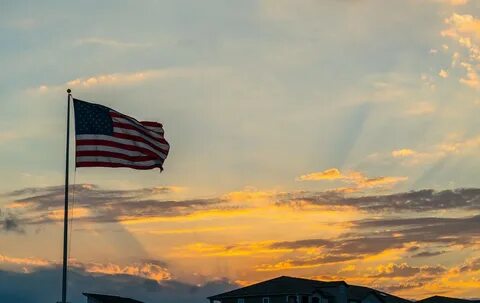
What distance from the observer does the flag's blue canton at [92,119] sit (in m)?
39.4

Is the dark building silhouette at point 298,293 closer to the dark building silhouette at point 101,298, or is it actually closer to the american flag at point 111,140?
Answer: the dark building silhouette at point 101,298

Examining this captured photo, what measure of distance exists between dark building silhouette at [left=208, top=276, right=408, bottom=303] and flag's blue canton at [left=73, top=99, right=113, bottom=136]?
68.9 meters

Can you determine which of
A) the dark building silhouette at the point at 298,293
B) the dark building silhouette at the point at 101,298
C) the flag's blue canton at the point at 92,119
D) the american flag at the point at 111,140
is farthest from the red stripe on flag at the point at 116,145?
the dark building silhouette at the point at 298,293

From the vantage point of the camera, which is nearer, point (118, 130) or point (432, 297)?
point (118, 130)

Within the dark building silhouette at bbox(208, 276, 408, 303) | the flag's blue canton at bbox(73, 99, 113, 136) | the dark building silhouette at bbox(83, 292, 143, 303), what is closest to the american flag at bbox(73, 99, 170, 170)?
the flag's blue canton at bbox(73, 99, 113, 136)

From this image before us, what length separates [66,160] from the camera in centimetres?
3891


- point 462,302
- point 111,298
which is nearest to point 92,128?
point 111,298

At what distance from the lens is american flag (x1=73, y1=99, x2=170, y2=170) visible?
128ft

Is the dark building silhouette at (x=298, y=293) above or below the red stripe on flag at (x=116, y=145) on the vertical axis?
above

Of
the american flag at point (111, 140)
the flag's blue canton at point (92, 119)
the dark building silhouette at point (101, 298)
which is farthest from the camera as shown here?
the dark building silhouette at point (101, 298)

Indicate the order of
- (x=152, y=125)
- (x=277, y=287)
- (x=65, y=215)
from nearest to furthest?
(x=65, y=215)
(x=152, y=125)
(x=277, y=287)

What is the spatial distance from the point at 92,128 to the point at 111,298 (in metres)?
65.5

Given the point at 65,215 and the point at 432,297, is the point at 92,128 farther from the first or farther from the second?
the point at 432,297

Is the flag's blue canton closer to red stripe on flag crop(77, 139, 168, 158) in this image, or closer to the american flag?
the american flag
